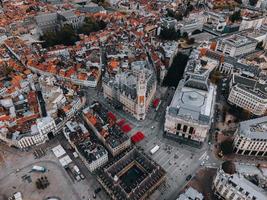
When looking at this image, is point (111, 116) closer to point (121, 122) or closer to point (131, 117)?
point (121, 122)

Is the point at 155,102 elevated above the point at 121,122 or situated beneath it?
elevated above

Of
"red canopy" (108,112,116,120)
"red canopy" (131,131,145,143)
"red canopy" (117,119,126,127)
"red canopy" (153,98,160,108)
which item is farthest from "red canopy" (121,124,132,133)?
"red canopy" (153,98,160,108)

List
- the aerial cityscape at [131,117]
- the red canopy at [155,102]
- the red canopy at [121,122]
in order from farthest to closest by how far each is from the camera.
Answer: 1. the red canopy at [155,102]
2. the red canopy at [121,122]
3. the aerial cityscape at [131,117]

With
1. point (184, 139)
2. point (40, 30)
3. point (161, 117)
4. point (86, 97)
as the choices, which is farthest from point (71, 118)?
point (40, 30)

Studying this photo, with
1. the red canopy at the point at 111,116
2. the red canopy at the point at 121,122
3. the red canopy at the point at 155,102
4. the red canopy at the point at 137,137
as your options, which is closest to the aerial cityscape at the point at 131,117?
the red canopy at the point at 137,137

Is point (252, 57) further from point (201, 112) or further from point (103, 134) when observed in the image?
point (103, 134)

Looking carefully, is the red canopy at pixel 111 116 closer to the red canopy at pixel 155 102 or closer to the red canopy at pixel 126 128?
the red canopy at pixel 126 128

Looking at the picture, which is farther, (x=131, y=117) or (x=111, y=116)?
(x=131, y=117)

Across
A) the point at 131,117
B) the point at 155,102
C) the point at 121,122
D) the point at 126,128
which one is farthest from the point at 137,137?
the point at 155,102
